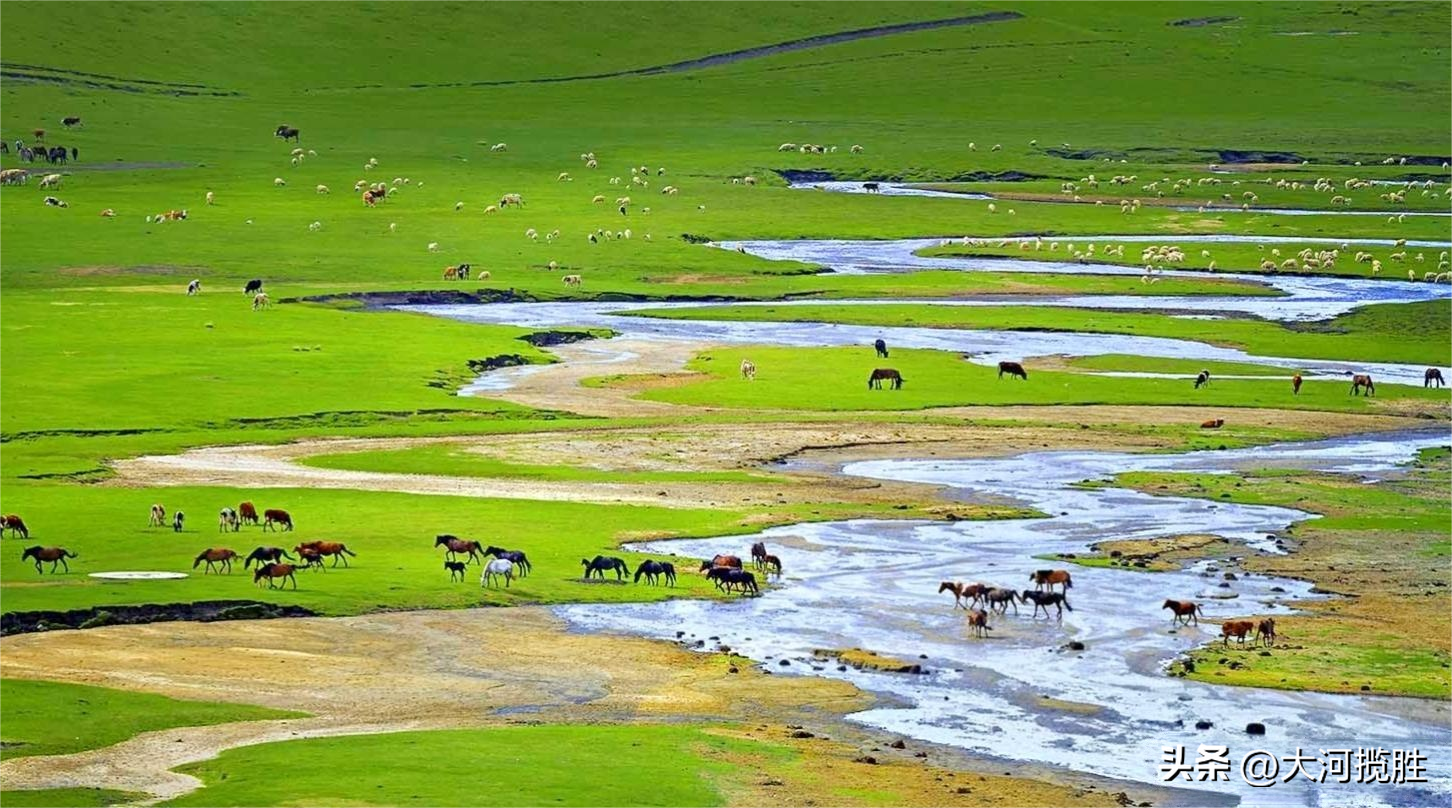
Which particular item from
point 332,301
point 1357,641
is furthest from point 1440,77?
point 1357,641

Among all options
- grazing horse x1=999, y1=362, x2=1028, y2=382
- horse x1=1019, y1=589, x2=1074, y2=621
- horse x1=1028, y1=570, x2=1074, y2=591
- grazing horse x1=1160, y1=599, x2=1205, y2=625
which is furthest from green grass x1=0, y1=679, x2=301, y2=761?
grazing horse x1=999, y1=362, x2=1028, y2=382

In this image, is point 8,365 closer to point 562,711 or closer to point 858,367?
point 858,367

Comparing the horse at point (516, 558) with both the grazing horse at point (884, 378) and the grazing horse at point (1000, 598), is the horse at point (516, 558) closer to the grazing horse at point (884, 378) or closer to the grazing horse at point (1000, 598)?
the grazing horse at point (1000, 598)

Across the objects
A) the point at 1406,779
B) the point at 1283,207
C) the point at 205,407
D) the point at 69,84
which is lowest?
the point at 1406,779

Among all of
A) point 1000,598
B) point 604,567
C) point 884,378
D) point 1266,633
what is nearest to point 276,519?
point 604,567

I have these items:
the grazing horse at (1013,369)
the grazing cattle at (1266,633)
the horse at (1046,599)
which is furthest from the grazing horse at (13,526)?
A: the grazing horse at (1013,369)

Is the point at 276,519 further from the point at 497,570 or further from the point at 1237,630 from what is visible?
the point at 1237,630

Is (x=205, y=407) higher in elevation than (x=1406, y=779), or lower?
higher
